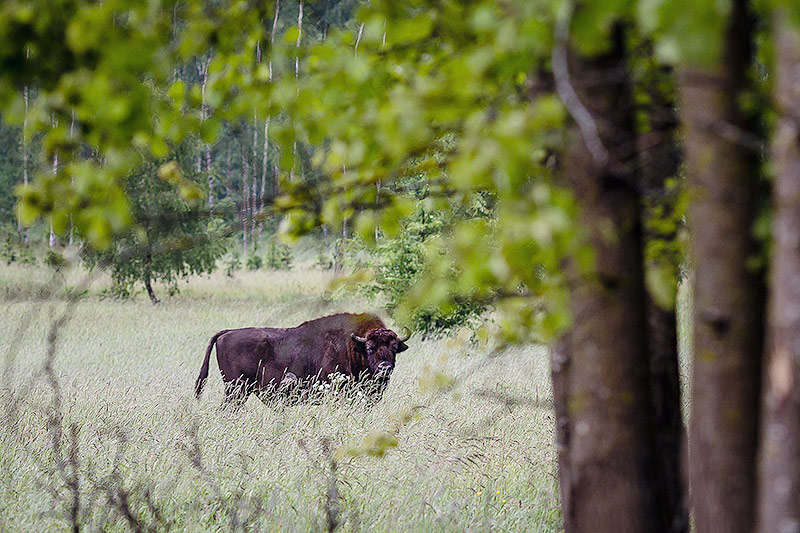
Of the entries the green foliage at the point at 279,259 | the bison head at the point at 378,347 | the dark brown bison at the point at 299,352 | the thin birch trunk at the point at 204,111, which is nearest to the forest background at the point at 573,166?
the thin birch trunk at the point at 204,111

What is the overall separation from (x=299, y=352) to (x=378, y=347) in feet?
3.53

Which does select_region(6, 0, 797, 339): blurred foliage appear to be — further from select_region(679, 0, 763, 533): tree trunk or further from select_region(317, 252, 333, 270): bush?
select_region(317, 252, 333, 270): bush

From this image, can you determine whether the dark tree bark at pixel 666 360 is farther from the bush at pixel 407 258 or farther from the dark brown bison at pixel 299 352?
the bush at pixel 407 258

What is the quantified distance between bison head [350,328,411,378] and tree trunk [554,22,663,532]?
664cm

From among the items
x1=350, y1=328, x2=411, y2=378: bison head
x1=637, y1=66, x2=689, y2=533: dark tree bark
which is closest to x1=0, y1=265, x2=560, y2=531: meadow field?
x1=350, y1=328, x2=411, y2=378: bison head

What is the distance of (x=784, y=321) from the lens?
190 centimetres

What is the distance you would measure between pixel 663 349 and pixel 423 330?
12.1 meters

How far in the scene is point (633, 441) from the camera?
2.55 metres

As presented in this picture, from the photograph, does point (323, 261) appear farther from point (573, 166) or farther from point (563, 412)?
point (573, 166)

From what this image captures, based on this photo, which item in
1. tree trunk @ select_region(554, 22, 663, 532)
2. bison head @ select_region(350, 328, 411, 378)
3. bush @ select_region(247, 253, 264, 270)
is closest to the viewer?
tree trunk @ select_region(554, 22, 663, 532)

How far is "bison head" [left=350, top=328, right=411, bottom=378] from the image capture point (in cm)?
927

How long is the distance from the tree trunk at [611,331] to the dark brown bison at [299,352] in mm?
6762

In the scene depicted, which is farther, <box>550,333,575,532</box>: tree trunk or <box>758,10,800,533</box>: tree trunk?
<box>550,333,575,532</box>: tree trunk

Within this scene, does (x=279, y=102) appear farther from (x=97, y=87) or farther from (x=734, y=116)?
(x=734, y=116)
